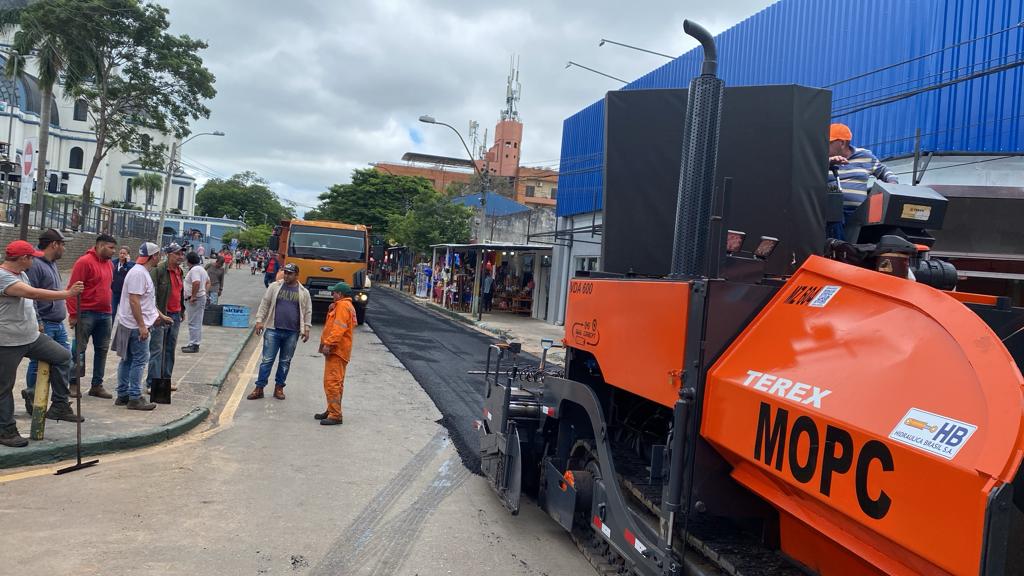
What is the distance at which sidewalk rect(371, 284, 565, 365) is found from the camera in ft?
62.1

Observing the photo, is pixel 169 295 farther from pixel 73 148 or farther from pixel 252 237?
pixel 73 148

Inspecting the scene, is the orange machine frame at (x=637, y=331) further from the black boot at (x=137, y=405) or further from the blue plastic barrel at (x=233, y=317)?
the blue plastic barrel at (x=233, y=317)

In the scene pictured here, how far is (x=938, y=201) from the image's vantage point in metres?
3.75

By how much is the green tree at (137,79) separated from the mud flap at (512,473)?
29779mm

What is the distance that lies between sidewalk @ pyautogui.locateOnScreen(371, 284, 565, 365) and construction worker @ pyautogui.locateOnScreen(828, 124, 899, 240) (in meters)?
12.4

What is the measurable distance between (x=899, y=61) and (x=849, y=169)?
38.7 ft

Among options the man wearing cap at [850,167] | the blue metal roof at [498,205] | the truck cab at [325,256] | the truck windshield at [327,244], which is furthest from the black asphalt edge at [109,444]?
the blue metal roof at [498,205]

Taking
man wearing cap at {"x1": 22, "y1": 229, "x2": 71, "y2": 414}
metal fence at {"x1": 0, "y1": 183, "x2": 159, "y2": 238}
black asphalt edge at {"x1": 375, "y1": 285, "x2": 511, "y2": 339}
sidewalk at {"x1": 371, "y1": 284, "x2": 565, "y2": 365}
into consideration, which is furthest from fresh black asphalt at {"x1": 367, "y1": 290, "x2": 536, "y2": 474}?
metal fence at {"x1": 0, "y1": 183, "x2": 159, "y2": 238}

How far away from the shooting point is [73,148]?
75625mm

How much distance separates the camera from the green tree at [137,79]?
2920 centimetres

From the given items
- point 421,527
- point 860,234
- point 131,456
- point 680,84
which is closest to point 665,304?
point 860,234

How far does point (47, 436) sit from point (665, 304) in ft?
18.4

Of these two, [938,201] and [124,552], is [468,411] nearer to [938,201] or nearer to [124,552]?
[124,552]

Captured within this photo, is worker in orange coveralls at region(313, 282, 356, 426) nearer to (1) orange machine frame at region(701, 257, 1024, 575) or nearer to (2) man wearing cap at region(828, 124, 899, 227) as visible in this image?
(2) man wearing cap at region(828, 124, 899, 227)
